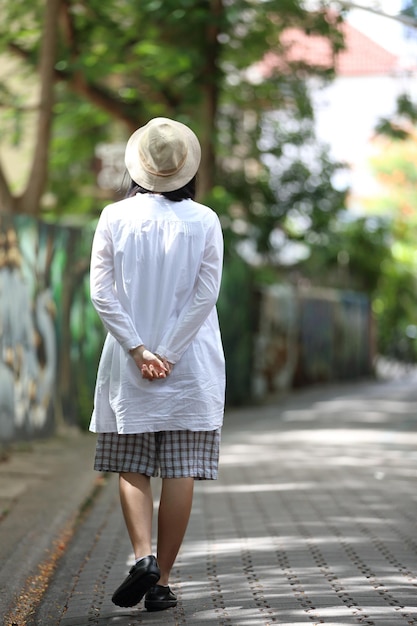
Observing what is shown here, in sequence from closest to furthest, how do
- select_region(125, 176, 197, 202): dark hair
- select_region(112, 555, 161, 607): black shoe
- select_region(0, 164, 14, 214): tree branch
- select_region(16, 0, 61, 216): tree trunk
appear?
1. select_region(112, 555, 161, 607): black shoe
2. select_region(125, 176, 197, 202): dark hair
3. select_region(0, 164, 14, 214): tree branch
4. select_region(16, 0, 61, 216): tree trunk

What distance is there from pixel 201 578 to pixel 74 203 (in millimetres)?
18357

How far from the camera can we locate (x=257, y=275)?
23.0 meters

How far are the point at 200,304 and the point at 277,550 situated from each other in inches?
74.1

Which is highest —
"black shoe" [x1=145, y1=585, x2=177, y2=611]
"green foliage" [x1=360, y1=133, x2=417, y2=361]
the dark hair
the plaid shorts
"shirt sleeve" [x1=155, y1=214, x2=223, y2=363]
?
the dark hair

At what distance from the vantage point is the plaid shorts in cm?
505

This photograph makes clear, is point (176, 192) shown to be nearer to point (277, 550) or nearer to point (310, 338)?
point (277, 550)

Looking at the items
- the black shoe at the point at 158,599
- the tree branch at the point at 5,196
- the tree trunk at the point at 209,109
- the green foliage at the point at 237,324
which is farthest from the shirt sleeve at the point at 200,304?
the green foliage at the point at 237,324

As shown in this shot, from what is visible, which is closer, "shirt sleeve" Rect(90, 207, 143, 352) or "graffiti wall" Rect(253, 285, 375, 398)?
"shirt sleeve" Rect(90, 207, 143, 352)

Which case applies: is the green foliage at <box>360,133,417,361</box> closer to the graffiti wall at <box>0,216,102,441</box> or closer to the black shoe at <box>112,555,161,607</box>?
the graffiti wall at <box>0,216,102,441</box>

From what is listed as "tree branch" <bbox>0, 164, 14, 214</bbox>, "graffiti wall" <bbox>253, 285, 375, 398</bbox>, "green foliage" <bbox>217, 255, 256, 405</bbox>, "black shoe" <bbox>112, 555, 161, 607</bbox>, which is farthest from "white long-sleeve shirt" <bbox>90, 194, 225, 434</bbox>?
"graffiti wall" <bbox>253, 285, 375, 398</bbox>

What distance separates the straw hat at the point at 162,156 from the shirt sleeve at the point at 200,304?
0.75 feet

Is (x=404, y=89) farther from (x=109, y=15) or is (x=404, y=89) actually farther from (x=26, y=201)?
(x=26, y=201)

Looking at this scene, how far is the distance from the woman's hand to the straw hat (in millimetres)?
644

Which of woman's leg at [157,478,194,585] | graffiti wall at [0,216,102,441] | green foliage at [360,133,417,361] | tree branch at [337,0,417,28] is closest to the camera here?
woman's leg at [157,478,194,585]
